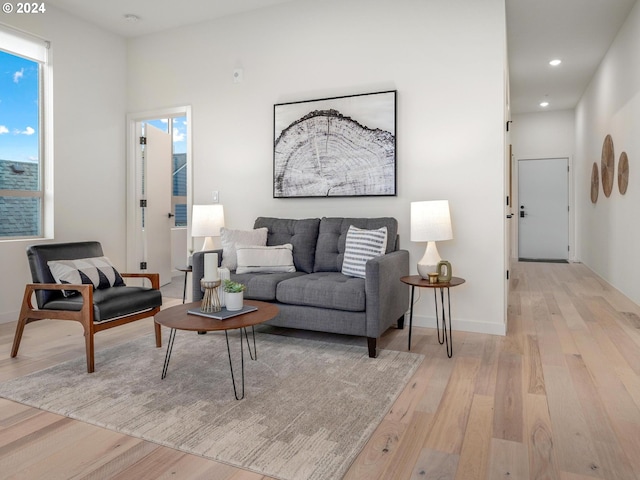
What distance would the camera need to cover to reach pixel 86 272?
308cm

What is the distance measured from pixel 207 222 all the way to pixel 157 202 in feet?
5.32

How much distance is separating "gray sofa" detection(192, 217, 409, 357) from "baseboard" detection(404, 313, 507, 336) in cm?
19

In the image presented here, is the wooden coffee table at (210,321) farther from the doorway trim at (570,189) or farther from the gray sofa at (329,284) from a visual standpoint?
the doorway trim at (570,189)

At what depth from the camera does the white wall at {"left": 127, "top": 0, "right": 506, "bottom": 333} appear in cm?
349

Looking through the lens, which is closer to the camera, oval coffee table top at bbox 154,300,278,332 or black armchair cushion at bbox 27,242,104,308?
oval coffee table top at bbox 154,300,278,332

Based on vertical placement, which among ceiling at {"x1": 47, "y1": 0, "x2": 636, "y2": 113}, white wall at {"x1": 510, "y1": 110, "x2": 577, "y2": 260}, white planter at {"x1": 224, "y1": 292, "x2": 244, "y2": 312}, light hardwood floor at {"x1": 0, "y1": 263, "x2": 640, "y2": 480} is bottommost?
light hardwood floor at {"x1": 0, "y1": 263, "x2": 640, "y2": 480}

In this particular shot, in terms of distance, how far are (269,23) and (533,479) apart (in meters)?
4.19

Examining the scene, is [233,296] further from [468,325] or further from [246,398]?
[468,325]

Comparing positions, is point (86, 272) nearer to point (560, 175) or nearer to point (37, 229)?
point (37, 229)

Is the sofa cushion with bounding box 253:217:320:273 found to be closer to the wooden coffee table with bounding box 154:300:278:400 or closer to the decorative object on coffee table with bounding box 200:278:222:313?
the wooden coffee table with bounding box 154:300:278:400

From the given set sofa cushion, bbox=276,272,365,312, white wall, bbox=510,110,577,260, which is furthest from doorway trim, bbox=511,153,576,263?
sofa cushion, bbox=276,272,365,312

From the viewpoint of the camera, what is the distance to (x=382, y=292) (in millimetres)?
2904

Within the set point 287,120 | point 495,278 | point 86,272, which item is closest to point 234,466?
point 86,272

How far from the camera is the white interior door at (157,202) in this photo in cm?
525
